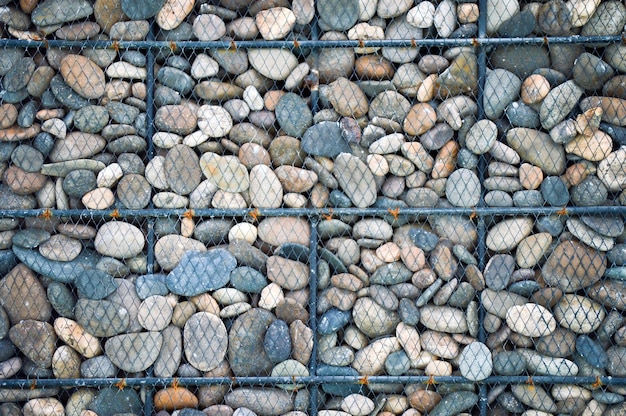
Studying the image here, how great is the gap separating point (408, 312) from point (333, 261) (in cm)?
37

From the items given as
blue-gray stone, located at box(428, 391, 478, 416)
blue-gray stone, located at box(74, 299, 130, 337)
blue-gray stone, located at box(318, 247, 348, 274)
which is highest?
blue-gray stone, located at box(318, 247, 348, 274)

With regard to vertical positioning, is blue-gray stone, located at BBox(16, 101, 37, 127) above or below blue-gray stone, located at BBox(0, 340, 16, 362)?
above

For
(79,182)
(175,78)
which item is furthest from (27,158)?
(175,78)

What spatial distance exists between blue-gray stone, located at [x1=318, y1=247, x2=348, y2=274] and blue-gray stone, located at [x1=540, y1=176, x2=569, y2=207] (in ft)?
2.94

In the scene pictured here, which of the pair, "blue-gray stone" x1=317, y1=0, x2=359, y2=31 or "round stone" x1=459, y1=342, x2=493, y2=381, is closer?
"round stone" x1=459, y1=342, x2=493, y2=381

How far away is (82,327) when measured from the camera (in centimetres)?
360

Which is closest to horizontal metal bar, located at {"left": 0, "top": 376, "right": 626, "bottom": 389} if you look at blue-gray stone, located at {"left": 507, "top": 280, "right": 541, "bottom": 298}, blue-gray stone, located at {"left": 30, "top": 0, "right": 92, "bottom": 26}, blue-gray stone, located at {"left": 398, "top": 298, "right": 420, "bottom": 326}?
blue-gray stone, located at {"left": 398, "top": 298, "right": 420, "bottom": 326}

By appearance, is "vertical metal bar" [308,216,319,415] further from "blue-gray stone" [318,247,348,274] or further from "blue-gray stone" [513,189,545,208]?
"blue-gray stone" [513,189,545,208]

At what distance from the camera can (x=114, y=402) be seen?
361cm

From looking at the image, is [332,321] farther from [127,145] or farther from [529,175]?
[127,145]

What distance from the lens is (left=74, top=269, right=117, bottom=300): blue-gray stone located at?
3.59 m

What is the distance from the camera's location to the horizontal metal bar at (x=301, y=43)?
365cm

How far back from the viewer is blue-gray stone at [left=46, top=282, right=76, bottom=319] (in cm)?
358

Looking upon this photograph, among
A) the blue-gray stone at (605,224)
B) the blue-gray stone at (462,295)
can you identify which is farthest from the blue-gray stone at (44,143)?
the blue-gray stone at (605,224)
